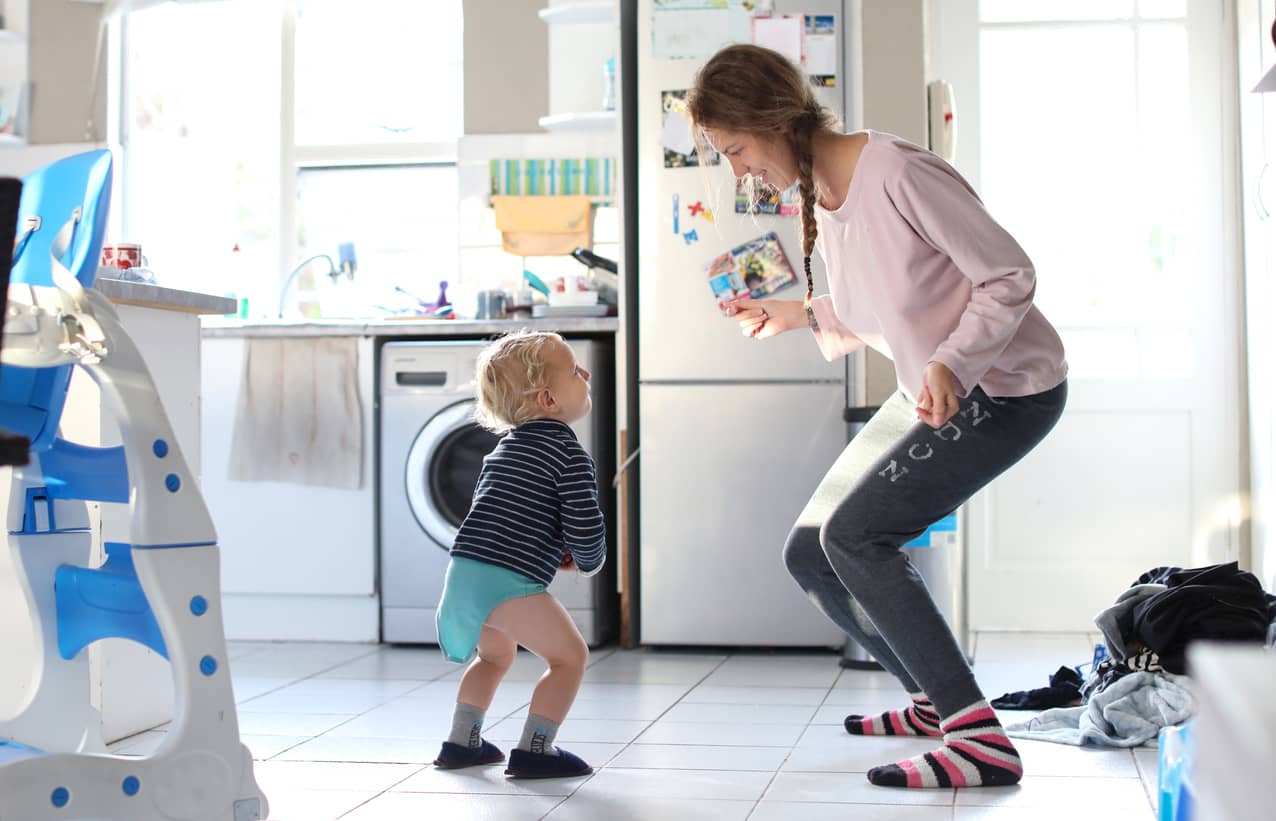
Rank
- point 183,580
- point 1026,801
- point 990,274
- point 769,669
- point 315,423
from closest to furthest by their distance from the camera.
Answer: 1. point 183,580
2. point 990,274
3. point 1026,801
4. point 769,669
5. point 315,423

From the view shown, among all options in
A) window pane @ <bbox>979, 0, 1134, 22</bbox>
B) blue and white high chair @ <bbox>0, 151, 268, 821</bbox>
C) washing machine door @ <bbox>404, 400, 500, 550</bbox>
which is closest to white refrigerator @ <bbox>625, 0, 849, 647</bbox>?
washing machine door @ <bbox>404, 400, 500, 550</bbox>

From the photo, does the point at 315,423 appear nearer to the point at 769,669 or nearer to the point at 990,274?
the point at 769,669

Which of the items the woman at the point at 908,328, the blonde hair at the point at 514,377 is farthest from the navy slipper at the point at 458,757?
the woman at the point at 908,328

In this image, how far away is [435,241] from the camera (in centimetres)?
514

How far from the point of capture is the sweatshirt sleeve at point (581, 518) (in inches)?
90.4

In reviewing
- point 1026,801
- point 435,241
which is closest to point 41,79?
point 435,241

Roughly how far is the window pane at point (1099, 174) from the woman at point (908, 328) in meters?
2.08

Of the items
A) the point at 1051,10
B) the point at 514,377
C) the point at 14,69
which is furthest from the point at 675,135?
the point at 14,69

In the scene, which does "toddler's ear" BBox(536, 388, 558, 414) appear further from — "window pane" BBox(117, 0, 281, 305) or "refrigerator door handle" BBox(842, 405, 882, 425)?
"window pane" BBox(117, 0, 281, 305)

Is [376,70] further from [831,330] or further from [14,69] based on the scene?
[831,330]

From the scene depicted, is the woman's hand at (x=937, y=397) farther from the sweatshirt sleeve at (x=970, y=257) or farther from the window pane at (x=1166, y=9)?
the window pane at (x=1166, y=9)

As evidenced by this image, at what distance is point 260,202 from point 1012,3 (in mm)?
2814

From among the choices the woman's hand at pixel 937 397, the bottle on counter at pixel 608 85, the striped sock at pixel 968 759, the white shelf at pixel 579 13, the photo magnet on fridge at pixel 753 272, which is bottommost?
the striped sock at pixel 968 759

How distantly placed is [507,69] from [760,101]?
2.94m
